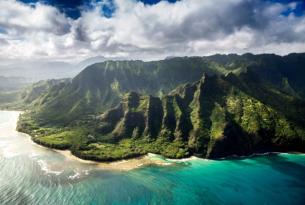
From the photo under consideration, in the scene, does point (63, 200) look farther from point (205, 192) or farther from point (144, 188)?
point (205, 192)

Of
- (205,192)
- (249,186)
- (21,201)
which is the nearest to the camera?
(21,201)

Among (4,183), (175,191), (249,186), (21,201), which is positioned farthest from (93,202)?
(249,186)

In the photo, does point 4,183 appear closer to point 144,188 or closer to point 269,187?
point 144,188

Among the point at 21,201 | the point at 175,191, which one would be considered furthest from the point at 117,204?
the point at 21,201

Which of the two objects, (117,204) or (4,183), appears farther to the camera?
(4,183)

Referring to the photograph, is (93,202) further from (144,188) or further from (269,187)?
(269,187)

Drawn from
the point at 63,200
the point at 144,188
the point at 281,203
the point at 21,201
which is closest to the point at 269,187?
the point at 281,203

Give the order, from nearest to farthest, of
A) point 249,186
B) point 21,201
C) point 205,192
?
1. point 21,201
2. point 205,192
3. point 249,186

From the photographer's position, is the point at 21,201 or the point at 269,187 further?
the point at 269,187
